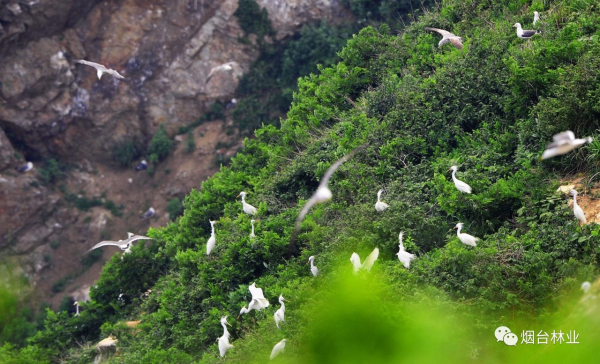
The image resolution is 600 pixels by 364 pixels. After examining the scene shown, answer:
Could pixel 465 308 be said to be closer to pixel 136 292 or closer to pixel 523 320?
pixel 523 320

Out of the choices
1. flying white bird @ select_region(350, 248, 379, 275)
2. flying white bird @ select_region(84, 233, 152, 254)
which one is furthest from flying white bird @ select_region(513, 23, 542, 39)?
flying white bird @ select_region(84, 233, 152, 254)

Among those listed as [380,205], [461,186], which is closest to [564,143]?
[461,186]

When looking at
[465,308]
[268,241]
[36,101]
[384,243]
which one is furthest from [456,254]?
[36,101]

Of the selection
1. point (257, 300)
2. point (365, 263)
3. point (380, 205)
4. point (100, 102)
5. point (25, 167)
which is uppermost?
point (365, 263)

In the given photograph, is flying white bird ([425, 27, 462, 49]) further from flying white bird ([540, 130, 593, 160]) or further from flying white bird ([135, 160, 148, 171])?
flying white bird ([135, 160, 148, 171])

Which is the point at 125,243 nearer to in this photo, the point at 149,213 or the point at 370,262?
the point at 370,262

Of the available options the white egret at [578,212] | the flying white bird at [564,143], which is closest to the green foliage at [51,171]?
the flying white bird at [564,143]

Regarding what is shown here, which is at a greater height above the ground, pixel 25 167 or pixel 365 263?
pixel 365 263
